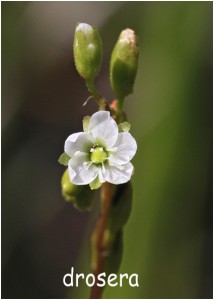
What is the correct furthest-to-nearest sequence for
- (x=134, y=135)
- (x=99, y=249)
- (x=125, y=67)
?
(x=134, y=135), (x=99, y=249), (x=125, y=67)

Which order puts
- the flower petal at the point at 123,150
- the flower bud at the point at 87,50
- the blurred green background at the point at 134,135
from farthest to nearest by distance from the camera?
1. the blurred green background at the point at 134,135
2. the flower bud at the point at 87,50
3. the flower petal at the point at 123,150

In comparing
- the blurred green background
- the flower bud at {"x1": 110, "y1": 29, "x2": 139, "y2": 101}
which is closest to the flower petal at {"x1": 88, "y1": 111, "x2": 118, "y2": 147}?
the flower bud at {"x1": 110, "y1": 29, "x2": 139, "y2": 101}

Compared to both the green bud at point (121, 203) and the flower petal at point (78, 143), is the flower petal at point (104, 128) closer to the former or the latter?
the flower petal at point (78, 143)

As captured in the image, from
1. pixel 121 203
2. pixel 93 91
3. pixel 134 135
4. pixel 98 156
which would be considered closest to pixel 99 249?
pixel 121 203

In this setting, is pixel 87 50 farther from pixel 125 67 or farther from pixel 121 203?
pixel 121 203

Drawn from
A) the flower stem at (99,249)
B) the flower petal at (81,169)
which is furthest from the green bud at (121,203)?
the flower petal at (81,169)

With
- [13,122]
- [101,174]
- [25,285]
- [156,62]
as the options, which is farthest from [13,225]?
[101,174]
